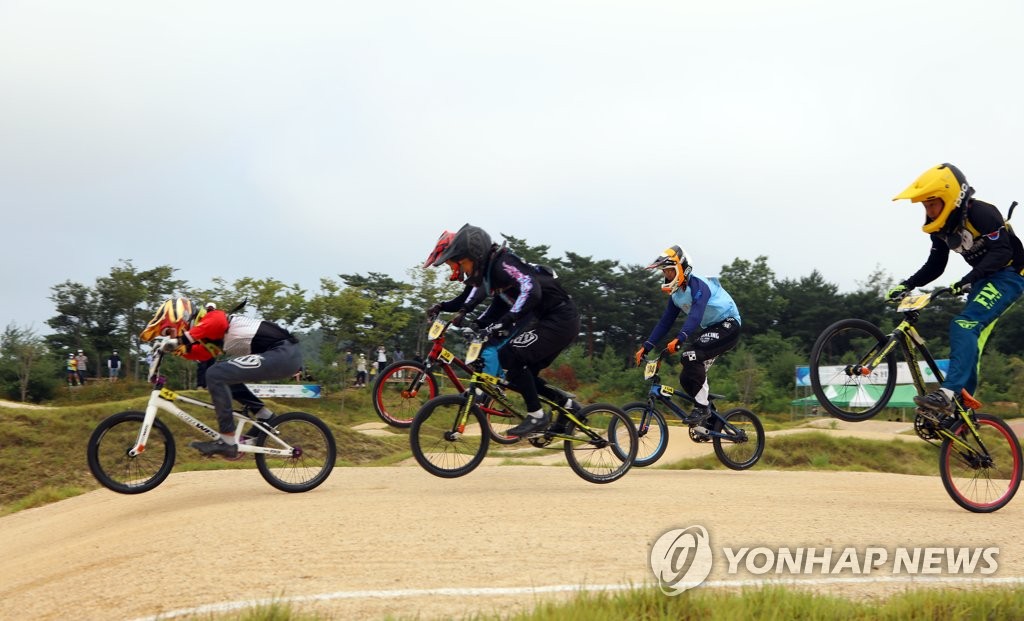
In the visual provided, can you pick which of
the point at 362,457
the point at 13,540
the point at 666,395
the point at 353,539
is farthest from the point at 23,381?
the point at 353,539

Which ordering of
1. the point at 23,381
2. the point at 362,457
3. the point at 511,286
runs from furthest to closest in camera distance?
the point at 23,381, the point at 362,457, the point at 511,286

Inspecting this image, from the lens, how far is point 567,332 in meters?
9.95

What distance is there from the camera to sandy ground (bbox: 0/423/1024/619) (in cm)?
522

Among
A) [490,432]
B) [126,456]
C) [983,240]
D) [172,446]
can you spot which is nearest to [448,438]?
[490,432]

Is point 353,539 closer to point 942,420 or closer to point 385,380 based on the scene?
point 385,380

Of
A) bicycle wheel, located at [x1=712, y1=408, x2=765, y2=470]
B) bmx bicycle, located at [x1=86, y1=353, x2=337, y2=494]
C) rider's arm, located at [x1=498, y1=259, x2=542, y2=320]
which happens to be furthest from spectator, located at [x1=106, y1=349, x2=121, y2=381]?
rider's arm, located at [x1=498, y1=259, x2=542, y2=320]

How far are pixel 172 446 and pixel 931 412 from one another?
27.7 ft

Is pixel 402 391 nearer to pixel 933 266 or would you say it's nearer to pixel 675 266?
pixel 675 266

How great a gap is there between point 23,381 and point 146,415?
36121 mm

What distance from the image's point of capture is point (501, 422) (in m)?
9.84

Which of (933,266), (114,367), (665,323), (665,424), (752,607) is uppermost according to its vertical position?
(933,266)

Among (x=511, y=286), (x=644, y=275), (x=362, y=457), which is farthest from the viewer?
(x=644, y=275)

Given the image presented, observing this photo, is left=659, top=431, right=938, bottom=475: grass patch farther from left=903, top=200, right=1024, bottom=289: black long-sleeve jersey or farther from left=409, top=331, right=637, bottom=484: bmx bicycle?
left=903, top=200, right=1024, bottom=289: black long-sleeve jersey

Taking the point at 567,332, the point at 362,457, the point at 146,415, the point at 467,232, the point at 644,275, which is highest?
the point at 644,275
